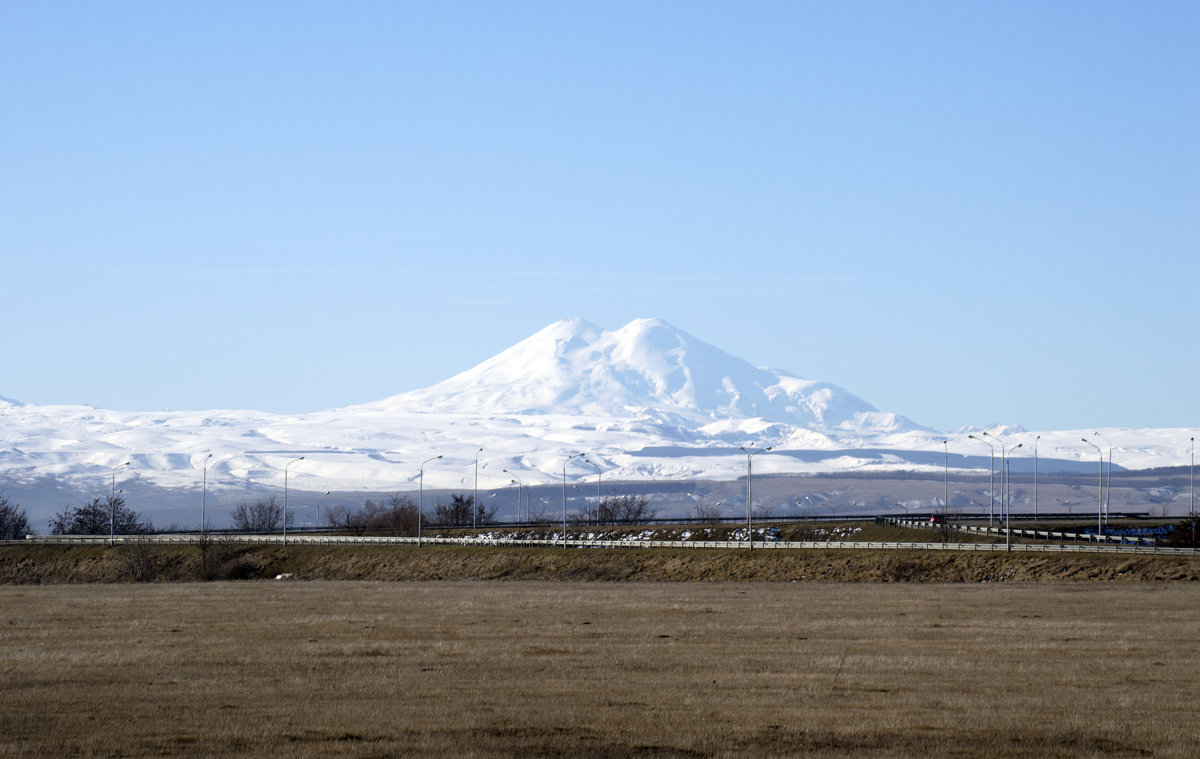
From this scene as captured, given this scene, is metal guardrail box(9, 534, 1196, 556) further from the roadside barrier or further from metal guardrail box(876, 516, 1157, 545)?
metal guardrail box(876, 516, 1157, 545)

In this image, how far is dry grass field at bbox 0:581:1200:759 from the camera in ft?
83.3

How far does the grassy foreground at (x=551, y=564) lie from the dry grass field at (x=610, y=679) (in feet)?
76.4

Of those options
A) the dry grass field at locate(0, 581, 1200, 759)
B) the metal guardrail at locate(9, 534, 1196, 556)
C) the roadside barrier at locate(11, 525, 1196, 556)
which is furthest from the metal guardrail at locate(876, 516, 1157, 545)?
the dry grass field at locate(0, 581, 1200, 759)

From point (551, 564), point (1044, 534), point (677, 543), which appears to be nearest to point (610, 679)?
point (551, 564)

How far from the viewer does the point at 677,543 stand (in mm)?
115750

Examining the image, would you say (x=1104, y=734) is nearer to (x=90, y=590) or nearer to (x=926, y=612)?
(x=926, y=612)

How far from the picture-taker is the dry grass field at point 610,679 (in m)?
25.4

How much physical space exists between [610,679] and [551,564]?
249 ft

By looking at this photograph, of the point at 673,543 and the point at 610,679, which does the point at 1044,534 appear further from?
the point at 610,679

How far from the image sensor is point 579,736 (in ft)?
84.9

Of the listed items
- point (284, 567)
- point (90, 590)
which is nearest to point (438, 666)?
point (90, 590)

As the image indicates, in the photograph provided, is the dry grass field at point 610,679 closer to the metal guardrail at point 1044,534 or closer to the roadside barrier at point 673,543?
the roadside barrier at point 673,543

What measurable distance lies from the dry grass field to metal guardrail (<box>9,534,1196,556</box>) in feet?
98.1

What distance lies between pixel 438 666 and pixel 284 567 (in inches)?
3470
